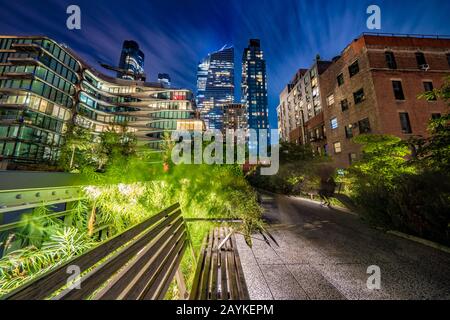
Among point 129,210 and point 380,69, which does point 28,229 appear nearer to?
point 129,210

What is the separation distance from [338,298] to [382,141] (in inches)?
402

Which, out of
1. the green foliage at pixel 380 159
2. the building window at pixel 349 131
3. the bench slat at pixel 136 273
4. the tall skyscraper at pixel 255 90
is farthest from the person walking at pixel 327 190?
the tall skyscraper at pixel 255 90

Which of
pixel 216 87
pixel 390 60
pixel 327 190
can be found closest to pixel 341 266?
pixel 327 190

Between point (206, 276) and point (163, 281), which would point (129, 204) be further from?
point (163, 281)

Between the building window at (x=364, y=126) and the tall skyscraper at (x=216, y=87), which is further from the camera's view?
the tall skyscraper at (x=216, y=87)

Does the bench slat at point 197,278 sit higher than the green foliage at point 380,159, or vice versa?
the green foliage at point 380,159

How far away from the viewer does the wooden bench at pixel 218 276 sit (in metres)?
2.09

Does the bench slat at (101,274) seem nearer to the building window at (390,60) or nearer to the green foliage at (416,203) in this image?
the green foliage at (416,203)

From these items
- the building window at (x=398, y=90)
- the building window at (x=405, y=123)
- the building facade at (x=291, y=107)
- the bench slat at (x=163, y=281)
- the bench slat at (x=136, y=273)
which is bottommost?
the bench slat at (x=163, y=281)

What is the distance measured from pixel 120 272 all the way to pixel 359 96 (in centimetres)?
2490

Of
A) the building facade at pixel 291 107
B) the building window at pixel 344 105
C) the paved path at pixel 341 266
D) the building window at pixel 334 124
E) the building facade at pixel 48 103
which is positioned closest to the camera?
the paved path at pixel 341 266

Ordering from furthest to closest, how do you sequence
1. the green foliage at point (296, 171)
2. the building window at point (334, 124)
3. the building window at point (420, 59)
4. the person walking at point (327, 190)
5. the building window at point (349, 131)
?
the building window at point (334, 124) < the building window at point (349, 131) < the building window at point (420, 59) < the green foliage at point (296, 171) < the person walking at point (327, 190)

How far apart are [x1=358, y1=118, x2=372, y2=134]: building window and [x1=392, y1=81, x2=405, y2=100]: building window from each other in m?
3.32

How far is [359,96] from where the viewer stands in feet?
64.4
